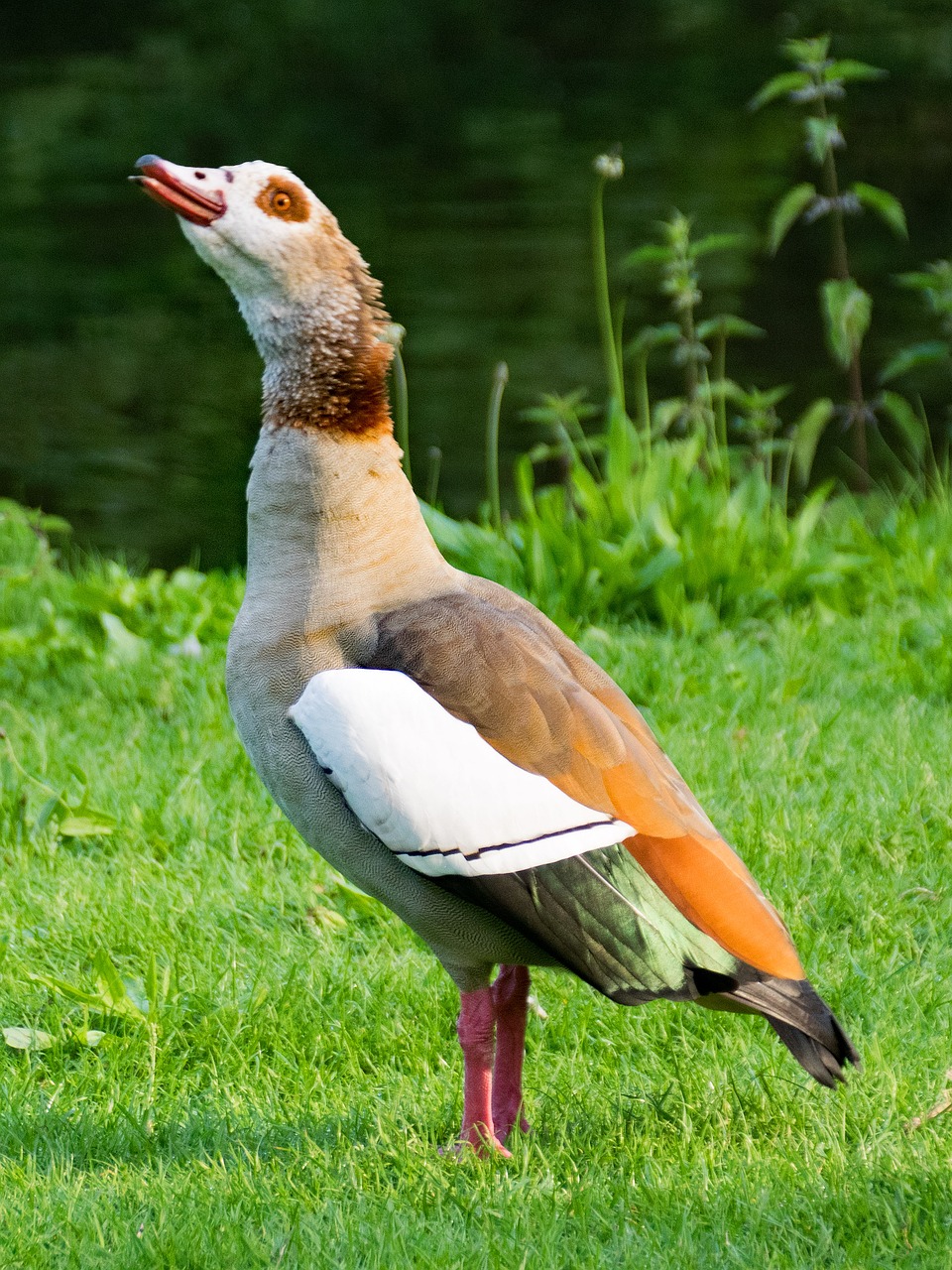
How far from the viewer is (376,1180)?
109 inches

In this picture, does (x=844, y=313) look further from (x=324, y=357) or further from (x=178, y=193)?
(x=178, y=193)

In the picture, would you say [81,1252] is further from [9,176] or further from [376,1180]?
[9,176]

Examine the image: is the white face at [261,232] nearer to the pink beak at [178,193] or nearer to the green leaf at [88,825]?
the pink beak at [178,193]

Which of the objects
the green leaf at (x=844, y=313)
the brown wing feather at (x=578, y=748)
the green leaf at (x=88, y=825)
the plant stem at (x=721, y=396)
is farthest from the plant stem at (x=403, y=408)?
the green leaf at (x=844, y=313)

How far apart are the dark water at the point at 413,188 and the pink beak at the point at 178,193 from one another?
591cm

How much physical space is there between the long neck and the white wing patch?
20 cm

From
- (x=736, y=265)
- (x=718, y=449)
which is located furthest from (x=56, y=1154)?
(x=736, y=265)

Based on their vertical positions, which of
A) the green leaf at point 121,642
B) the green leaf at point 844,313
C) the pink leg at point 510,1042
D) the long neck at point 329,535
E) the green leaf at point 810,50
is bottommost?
the green leaf at point 121,642

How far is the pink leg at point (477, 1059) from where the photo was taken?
2.85m

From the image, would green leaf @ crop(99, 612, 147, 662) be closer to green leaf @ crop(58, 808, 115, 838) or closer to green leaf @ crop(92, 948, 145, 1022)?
green leaf @ crop(58, 808, 115, 838)

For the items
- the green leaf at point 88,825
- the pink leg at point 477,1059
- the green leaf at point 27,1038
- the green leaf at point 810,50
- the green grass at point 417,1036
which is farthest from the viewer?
the green leaf at point 810,50

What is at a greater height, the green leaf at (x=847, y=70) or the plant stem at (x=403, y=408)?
the green leaf at (x=847, y=70)

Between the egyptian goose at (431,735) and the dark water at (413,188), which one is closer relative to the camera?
the egyptian goose at (431,735)

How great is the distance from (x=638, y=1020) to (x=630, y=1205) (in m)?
0.73
